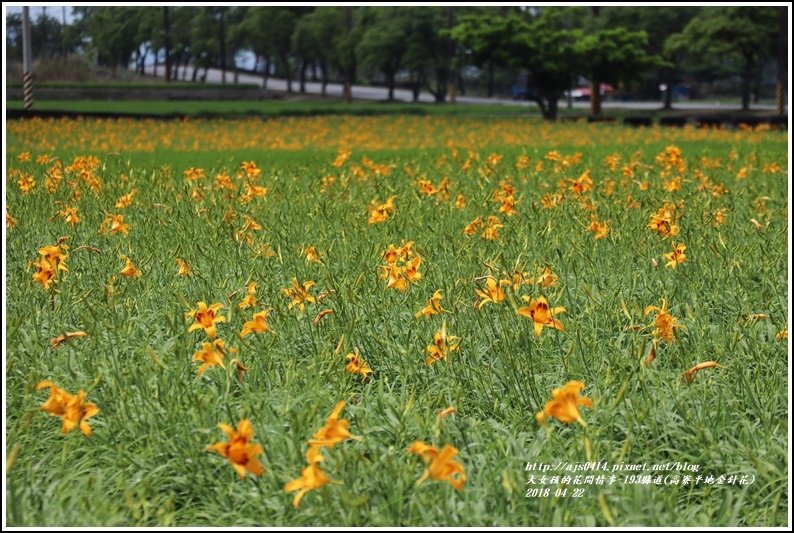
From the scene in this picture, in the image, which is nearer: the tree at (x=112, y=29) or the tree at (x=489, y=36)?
the tree at (x=489, y=36)

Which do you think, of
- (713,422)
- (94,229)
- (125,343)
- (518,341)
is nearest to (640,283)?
(518,341)

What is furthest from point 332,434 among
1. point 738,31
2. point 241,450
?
point 738,31

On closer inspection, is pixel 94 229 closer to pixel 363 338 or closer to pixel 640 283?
pixel 363 338

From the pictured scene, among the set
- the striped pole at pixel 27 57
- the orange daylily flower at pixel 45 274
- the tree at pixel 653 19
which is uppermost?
the tree at pixel 653 19

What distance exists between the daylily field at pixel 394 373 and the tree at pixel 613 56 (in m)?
19.9

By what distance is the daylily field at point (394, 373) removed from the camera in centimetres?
204

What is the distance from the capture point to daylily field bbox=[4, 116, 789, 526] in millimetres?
2041

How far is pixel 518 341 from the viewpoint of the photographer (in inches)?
117

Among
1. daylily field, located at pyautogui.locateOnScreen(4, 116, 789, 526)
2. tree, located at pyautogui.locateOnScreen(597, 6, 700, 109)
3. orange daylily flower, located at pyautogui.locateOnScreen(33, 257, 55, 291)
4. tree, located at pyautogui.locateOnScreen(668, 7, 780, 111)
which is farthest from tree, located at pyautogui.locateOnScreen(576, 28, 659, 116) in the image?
orange daylily flower, located at pyautogui.locateOnScreen(33, 257, 55, 291)

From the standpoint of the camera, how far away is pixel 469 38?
2498 centimetres

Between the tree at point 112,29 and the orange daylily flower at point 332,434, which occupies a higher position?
the tree at point 112,29

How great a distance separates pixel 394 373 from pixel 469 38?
75.7 ft

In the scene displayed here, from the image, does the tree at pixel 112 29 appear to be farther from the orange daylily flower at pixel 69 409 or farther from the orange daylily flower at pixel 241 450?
the orange daylily flower at pixel 241 450

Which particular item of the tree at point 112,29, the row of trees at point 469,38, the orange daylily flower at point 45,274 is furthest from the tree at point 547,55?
the orange daylily flower at point 45,274
